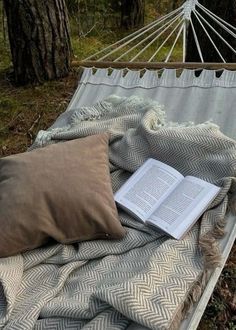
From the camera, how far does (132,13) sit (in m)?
4.64

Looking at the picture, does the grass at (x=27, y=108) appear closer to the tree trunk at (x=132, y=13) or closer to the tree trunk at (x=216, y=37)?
the tree trunk at (x=216, y=37)

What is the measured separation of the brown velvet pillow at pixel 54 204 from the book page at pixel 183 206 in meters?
0.13

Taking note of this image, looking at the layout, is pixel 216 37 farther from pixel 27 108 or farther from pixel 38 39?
pixel 27 108

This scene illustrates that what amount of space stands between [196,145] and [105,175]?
1.03 feet

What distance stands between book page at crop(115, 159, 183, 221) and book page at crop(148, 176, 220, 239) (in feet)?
0.09

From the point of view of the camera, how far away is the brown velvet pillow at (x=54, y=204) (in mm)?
1406

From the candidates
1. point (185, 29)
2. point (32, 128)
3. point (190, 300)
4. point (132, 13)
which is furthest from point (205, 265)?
point (132, 13)

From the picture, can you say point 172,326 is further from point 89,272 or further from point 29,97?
point 29,97

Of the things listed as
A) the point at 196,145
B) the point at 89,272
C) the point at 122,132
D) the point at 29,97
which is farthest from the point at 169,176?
the point at 29,97

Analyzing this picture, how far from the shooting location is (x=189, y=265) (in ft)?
4.25

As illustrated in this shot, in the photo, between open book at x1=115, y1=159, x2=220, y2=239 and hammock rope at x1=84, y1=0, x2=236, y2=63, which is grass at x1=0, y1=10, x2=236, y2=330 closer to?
hammock rope at x1=84, y1=0, x2=236, y2=63

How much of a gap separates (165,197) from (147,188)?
0.22ft

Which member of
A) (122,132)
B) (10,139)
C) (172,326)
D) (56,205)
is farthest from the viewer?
(10,139)

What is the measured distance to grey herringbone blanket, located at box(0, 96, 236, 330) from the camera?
1.17m
